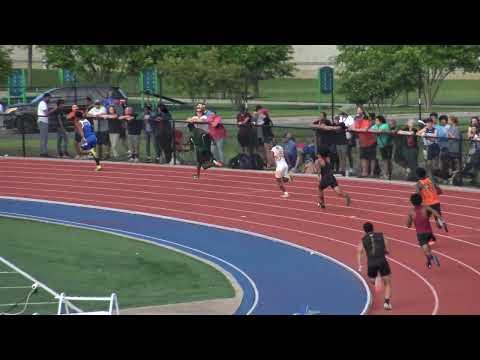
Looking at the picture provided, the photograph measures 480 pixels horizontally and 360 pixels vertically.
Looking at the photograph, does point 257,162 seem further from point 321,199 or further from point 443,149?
point 321,199

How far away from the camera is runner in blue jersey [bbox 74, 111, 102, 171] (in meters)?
31.0

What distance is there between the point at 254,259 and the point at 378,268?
421 cm

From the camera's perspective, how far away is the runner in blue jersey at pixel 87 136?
3100cm

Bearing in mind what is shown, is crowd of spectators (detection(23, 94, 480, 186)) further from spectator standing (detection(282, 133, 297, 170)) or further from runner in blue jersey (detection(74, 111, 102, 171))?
runner in blue jersey (detection(74, 111, 102, 171))

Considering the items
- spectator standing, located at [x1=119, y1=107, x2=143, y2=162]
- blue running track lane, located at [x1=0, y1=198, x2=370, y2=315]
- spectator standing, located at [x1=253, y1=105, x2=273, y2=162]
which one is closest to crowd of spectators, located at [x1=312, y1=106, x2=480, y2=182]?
spectator standing, located at [x1=253, y1=105, x2=273, y2=162]

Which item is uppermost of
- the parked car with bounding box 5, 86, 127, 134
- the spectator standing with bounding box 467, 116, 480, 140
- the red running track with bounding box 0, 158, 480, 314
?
the parked car with bounding box 5, 86, 127, 134

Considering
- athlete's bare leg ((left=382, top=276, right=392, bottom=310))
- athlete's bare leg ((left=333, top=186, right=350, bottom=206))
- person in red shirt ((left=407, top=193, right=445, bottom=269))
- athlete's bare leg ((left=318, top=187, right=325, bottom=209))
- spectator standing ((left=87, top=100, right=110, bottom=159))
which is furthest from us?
spectator standing ((left=87, top=100, right=110, bottom=159))

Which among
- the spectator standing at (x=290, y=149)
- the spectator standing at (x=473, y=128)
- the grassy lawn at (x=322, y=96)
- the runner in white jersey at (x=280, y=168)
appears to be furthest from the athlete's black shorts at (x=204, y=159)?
the grassy lawn at (x=322, y=96)

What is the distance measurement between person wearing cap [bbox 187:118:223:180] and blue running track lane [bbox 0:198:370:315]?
11.9 ft

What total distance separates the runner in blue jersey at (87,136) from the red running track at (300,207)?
51 centimetres

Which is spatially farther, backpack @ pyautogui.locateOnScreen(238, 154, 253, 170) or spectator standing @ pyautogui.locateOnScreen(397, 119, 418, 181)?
backpack @ pyautogui.locateOnScreen(238, 154, 253, 170)

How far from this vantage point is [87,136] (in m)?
31.0

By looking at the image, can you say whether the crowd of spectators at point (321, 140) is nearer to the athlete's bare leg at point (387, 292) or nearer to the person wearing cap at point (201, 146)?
the person wearing cap at point (201, 146)
